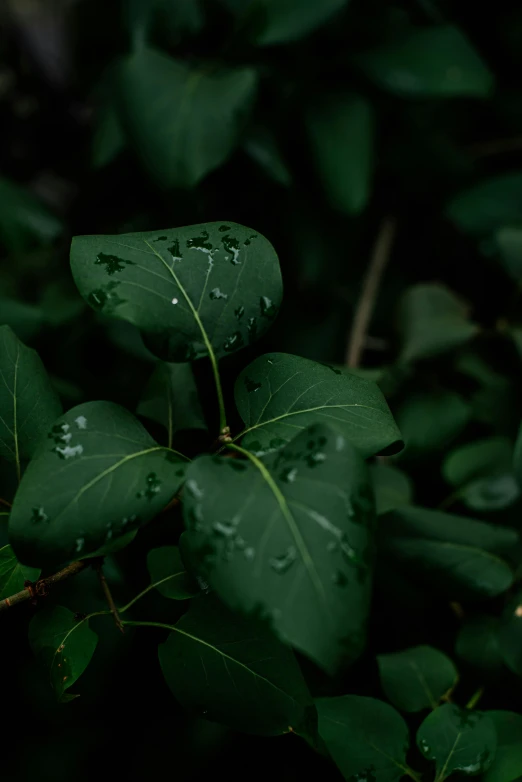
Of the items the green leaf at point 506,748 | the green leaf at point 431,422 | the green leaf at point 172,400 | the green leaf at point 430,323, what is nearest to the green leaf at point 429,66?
the green leaf at point 430,323

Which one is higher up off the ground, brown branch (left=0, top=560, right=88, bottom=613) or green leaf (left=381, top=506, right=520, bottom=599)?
brown branch (left=0, top=560, right=88, bottom=613)

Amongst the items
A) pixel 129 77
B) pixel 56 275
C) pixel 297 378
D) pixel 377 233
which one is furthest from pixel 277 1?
pixel 297 378

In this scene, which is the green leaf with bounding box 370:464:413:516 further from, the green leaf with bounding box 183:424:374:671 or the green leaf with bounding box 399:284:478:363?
the green leaf with bounding box 183:424:374:671

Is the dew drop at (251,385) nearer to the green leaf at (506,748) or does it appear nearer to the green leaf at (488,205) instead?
the green leaf at (506,748)

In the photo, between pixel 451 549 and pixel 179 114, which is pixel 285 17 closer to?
pixel 179 114

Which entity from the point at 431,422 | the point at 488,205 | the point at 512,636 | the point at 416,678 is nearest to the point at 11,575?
the point at 416,678

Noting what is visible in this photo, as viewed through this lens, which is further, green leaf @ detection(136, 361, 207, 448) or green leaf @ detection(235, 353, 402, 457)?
green leaf @ detection(136, 361, 207, 448)

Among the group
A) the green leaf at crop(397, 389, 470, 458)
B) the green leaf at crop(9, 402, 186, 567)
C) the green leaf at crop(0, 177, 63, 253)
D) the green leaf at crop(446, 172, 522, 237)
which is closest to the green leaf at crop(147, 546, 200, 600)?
the green leaf at crop(9, 402, 186, 567)

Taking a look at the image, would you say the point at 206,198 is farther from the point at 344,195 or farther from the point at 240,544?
the point at 240,544
